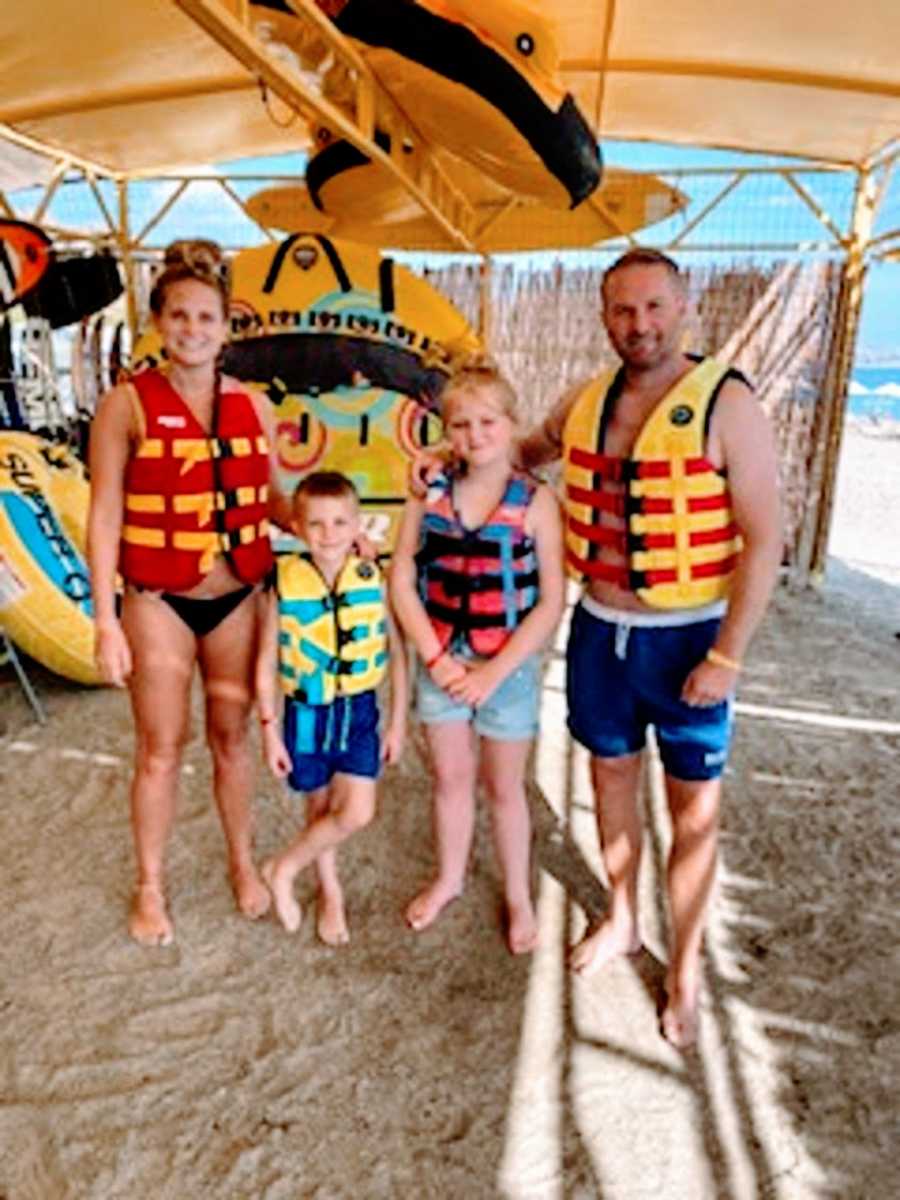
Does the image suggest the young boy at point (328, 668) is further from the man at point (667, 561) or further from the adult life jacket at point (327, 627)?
the man at point (667, 561)

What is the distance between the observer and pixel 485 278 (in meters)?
6.34

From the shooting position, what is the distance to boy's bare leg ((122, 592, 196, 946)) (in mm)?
1969

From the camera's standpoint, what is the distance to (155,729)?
2068 mm

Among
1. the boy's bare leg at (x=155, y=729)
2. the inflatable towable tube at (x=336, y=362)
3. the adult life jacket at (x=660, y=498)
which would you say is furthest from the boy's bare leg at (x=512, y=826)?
the inflatable towable tube at (x=336, y=362)

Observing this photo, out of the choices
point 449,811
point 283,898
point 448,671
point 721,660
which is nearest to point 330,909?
point 283,898

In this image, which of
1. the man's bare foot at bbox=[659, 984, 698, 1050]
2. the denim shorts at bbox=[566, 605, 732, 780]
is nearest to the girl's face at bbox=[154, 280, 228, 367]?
the denim shorts at bbox=[566, 605, 732, 780]

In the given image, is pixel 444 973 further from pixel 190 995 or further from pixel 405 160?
pixel 405 160

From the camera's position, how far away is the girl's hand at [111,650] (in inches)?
74.2

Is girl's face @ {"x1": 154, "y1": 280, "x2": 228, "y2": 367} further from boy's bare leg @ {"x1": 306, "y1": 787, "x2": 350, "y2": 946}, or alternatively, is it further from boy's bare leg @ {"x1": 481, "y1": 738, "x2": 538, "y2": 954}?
boy's bare leg @ {"x1": 306, "y1": 787, "x2": 350, "y2": 946}

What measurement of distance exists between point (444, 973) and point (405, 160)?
110 inches

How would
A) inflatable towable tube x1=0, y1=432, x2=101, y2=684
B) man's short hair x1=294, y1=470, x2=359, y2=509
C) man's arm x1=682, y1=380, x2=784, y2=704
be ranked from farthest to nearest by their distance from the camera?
inflatable towable tube x1=0, y1=432, x2=101, y2=684 < man's short hair x1=294, y1=470, x2=359, y2=509 < man's arm x1=682, y1=380, x2=784, y2=704

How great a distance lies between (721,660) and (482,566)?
0.53 meters

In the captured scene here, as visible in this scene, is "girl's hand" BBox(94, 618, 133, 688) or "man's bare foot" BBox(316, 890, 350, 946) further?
"man's bare foot" BBox(316, 890, 350, 946)

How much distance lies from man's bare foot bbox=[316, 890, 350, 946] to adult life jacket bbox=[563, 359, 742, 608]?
1065 millimetres
